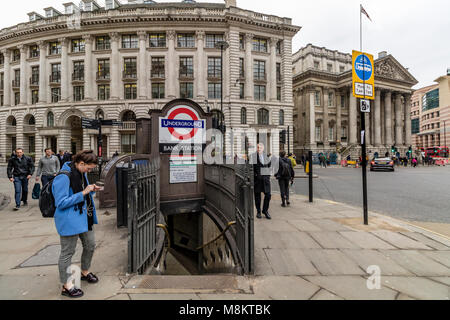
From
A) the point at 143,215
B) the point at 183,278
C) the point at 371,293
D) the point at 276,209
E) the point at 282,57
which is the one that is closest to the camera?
the point at 371,293

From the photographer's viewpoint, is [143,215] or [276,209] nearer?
[143,215]

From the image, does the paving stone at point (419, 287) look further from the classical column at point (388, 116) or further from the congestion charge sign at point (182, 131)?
the classical column at point (388, 116)

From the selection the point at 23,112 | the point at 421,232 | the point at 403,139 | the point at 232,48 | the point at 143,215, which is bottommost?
the point at 421,232

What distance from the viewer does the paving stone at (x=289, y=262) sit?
2977 mm

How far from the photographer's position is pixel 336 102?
4050 centimetres

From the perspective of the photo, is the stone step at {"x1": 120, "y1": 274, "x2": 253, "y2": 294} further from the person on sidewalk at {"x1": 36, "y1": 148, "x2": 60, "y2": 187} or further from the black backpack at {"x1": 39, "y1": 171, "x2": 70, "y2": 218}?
the person on sidewalk at {"x1": 36, "y1": 148, "x2": 60, "y2": 187}

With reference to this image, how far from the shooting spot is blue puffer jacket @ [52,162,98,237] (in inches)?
91.5

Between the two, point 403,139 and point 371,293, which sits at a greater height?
point 403,139

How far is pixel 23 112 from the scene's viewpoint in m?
30.8

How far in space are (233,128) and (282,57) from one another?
1322cm

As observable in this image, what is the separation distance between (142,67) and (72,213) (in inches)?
1167
